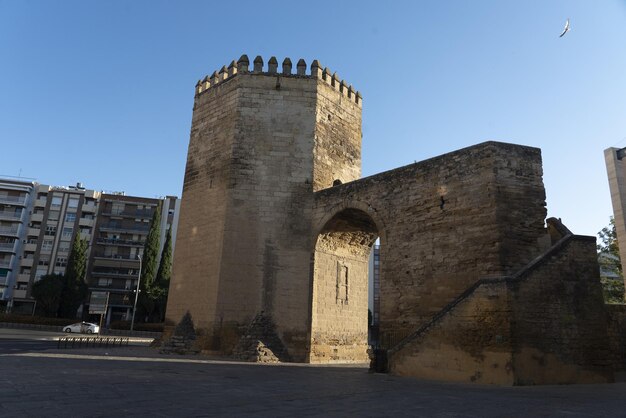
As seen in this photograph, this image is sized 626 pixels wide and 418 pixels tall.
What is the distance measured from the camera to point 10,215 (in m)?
46.0

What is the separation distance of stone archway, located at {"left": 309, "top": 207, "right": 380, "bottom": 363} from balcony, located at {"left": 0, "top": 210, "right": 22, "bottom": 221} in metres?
44.4

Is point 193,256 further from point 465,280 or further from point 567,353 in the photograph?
point 567,353

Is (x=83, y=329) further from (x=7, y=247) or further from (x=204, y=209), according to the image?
(x=7, y=247)

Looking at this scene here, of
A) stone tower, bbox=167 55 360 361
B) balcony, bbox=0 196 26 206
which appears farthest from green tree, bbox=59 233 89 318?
stone tower, bbox=167 55 360 361

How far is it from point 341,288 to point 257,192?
428 cm

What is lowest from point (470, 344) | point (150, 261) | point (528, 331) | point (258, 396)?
point (258, 396)

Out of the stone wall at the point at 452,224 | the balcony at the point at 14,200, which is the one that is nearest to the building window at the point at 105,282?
the balcony at the point at 14,200

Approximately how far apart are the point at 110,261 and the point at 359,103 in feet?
128

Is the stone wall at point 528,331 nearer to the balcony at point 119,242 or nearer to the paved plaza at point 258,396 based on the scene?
the paved plaza at point 258,396

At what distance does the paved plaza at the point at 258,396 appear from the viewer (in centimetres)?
431

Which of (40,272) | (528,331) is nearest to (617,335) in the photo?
(528,331)

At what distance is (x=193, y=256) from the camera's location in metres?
14.7

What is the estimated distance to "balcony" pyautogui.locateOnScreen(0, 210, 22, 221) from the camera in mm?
45656

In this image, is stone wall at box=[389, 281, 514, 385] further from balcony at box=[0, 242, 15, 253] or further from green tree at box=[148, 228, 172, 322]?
balcony at box=[0, 242, 15, 253]
